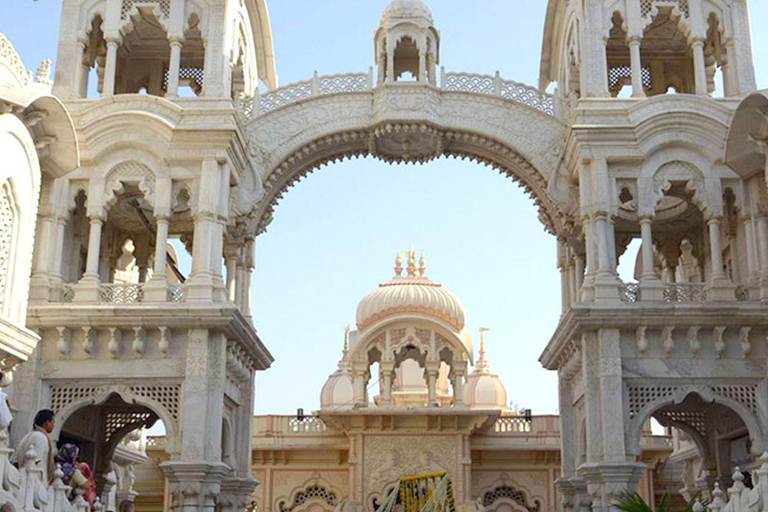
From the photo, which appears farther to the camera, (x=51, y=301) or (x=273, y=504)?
(x=273, y=504)

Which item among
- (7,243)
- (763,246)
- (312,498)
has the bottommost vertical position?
(312,498)

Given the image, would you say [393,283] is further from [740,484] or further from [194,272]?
[740,484]

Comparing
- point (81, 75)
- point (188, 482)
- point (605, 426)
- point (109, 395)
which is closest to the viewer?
point (188, 482)

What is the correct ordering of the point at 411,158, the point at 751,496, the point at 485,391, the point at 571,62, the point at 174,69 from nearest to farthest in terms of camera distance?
the point at 751,496, the point at 174,69, the point at 571,62, the point at 411,158, the point at 485,391

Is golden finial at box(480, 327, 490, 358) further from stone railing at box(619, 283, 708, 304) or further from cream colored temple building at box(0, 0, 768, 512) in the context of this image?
stone railing at box(619, 283, 708, 304)

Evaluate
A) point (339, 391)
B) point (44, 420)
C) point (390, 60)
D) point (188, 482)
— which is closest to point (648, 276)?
point (390, 60)

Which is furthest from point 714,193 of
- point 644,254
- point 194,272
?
point 194,272

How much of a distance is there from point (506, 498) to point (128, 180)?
12524 millimetres

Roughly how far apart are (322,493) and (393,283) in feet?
19.6

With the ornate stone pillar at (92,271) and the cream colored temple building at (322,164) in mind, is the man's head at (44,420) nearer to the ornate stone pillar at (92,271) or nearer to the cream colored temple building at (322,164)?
the cream colored temple building at (322,164)

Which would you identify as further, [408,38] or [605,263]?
[408,38]

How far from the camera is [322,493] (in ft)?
83.7

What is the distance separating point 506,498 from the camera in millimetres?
25141

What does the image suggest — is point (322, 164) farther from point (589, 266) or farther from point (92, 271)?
point (589, 266)
